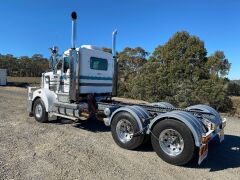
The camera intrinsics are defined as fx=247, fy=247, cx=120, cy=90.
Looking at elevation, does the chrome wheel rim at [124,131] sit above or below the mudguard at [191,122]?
below

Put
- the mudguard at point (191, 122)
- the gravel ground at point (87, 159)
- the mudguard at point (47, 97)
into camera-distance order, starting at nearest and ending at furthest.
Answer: the gravel ground at point (87, 159), the mudguard at point (191, 122), the mudguard at point (47, 97)

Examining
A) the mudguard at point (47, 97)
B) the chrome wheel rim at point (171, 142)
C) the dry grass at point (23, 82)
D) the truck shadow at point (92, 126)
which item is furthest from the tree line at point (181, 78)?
the dry grass at point (23, 82)

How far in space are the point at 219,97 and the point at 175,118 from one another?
11.0 metres

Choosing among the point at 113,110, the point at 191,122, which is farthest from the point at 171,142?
the point at 113,110

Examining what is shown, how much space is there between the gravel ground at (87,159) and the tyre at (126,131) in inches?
7.8

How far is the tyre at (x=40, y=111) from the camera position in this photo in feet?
30.2

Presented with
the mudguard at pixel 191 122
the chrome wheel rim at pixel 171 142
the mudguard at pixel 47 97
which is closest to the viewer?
the mudguard at pixel 191 122

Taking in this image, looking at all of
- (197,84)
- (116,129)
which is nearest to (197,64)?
(197,84)

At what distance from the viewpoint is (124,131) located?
668 cm

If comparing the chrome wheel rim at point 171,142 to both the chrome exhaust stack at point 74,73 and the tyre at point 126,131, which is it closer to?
the tyre at point 126,131

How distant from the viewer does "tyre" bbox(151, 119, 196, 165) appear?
208 inches

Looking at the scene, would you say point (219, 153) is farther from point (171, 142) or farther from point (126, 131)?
point (126, 131)

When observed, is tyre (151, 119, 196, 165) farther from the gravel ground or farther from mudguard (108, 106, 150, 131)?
mudguard (108, 106, 150, 131)

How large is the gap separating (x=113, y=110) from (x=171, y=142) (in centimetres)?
220
